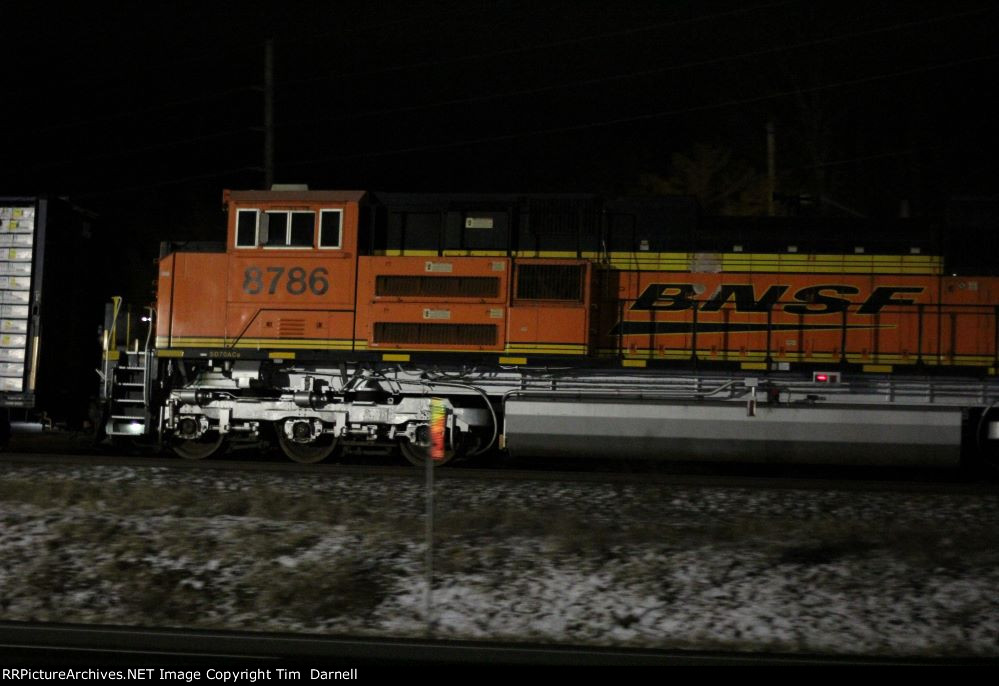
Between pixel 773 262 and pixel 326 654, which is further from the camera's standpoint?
pixel 773 262

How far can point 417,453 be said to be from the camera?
40.0 feet

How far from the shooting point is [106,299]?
45.3ft

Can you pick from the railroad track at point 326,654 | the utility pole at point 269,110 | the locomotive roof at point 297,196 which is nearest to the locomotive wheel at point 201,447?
the locomotive roof at point 297,196

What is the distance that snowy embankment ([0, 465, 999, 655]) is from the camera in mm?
6246

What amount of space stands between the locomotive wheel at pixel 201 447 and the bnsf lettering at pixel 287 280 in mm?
2034

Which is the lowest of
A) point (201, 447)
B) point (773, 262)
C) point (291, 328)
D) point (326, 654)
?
point (326, 654)

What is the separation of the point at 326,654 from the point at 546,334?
22.7 feet

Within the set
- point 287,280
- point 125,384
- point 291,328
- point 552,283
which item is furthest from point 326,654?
point 125,384

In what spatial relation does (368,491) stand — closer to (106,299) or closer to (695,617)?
(695,617)

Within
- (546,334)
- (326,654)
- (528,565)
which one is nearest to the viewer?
(326,654)

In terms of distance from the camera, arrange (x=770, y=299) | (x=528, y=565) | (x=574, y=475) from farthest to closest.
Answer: (x=770, y=299), (x=574, y=475), (x=528, y=565)

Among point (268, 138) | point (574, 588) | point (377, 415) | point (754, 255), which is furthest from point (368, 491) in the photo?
point (268, 138)

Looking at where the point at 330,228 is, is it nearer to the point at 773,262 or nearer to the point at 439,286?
the point at 439,286

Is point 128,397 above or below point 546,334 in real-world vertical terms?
below
